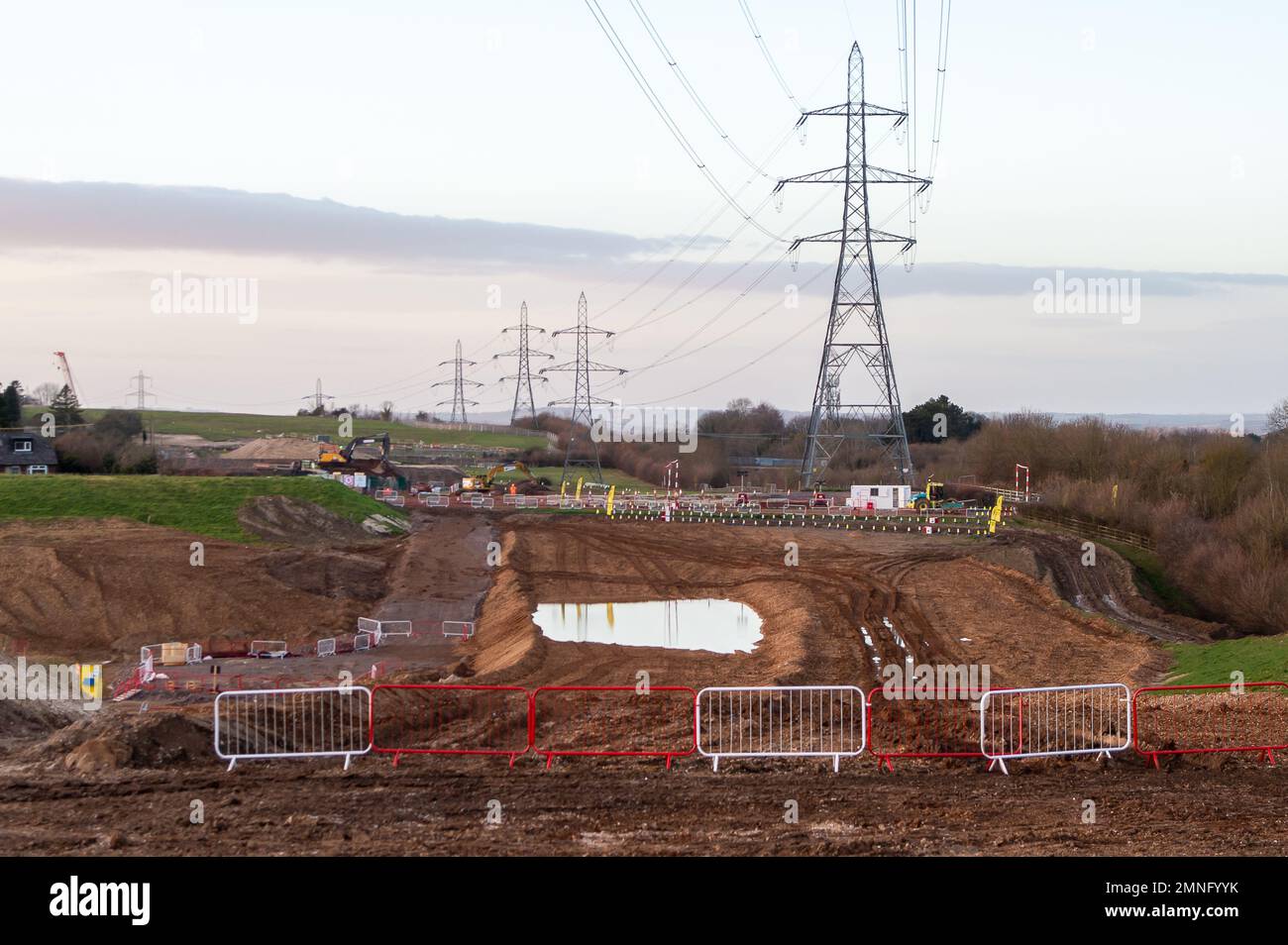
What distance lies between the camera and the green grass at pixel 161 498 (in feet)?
150

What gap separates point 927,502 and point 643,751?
50085 millimetres

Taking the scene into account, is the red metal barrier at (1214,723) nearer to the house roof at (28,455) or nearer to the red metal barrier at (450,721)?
the red metal barrier at (450,721)

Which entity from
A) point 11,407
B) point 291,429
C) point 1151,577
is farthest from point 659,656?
point 291,429

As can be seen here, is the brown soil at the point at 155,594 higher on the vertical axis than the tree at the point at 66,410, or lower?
lower

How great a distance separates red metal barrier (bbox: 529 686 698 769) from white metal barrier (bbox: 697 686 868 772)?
13.7 inches

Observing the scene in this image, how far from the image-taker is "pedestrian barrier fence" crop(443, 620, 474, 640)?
31.4 meters

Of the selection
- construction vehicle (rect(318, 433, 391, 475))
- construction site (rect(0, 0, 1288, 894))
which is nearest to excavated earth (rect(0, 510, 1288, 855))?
construction site (rect(0, 0, 1288, 894))

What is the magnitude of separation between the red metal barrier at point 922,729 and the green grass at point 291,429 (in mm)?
99125

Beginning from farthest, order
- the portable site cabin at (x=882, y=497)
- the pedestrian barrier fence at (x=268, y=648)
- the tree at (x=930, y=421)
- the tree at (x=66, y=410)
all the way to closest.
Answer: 1. the tree at (x=930, y=421)
2. the tree at (x=66, y=410)
3. the portable site cabin at (x=882, y=497)
4. the pedestrian barrier fence at (x=268, y=648)

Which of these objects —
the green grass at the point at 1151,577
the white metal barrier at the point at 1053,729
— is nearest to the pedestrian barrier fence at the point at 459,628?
the white metal barrier at the point at 1053,729

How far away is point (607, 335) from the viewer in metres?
80.1

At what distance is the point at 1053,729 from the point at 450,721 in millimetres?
9119

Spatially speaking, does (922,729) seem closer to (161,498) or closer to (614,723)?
Result: (614,723)
